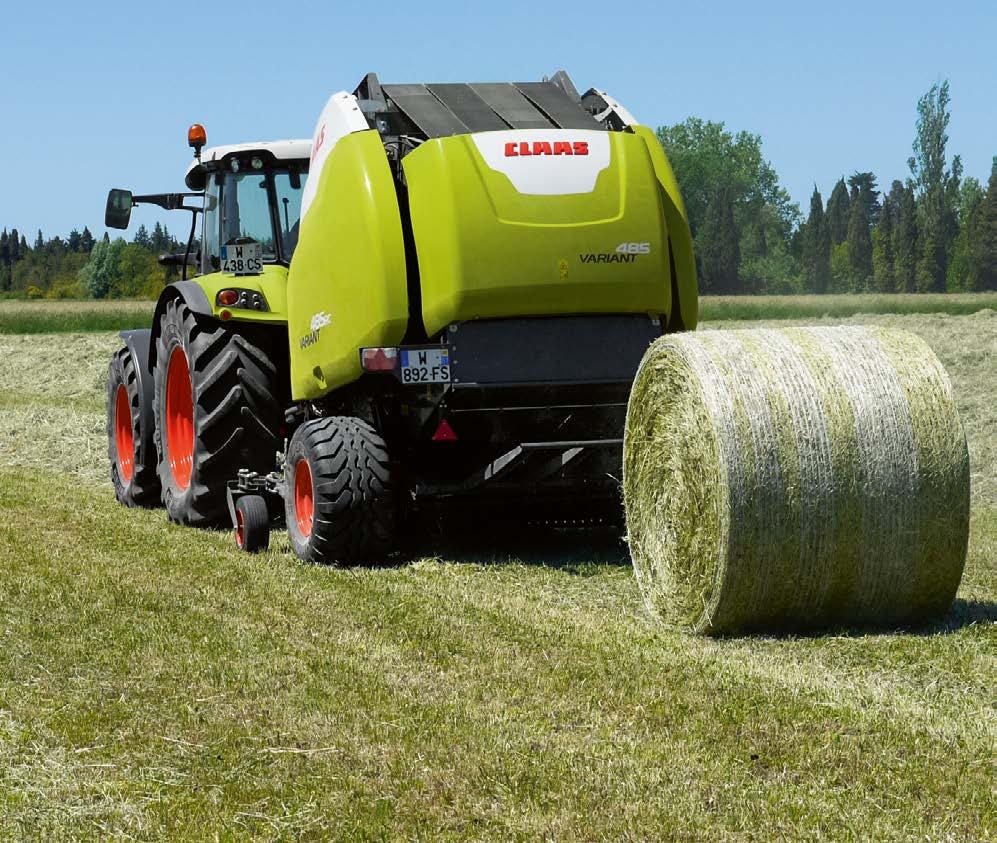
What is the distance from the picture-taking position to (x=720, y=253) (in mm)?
80500

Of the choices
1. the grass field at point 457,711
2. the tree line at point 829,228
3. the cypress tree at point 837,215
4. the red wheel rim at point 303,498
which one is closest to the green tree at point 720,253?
the tree line at point 829,228

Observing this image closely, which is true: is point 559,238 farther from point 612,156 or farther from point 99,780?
point 99,780

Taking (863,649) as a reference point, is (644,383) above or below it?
above

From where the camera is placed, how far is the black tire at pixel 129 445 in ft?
37.2

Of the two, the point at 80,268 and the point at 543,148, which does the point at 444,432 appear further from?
the point at 80,268

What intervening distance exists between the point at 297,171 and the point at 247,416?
1892 millimetres

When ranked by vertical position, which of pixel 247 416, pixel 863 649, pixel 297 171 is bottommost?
pixel 863 649

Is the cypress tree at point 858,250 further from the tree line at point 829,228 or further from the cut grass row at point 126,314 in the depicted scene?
the cut grass row at point 126,314

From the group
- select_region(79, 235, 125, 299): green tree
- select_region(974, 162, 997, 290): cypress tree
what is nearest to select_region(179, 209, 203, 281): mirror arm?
select_region(974, 162, 997, 290): cypress tree

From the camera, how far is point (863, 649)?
19.3ft

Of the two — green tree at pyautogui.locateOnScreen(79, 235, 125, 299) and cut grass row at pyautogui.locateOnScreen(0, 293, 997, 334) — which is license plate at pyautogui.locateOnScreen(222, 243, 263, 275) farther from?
green tree at pyautogui.locateOnScreen(79, 235, 125, 299)

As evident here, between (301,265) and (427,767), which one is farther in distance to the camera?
(301,265)

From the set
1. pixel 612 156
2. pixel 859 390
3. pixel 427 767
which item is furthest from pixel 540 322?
pixel 427 767

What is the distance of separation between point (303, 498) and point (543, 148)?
2439 millimetres
